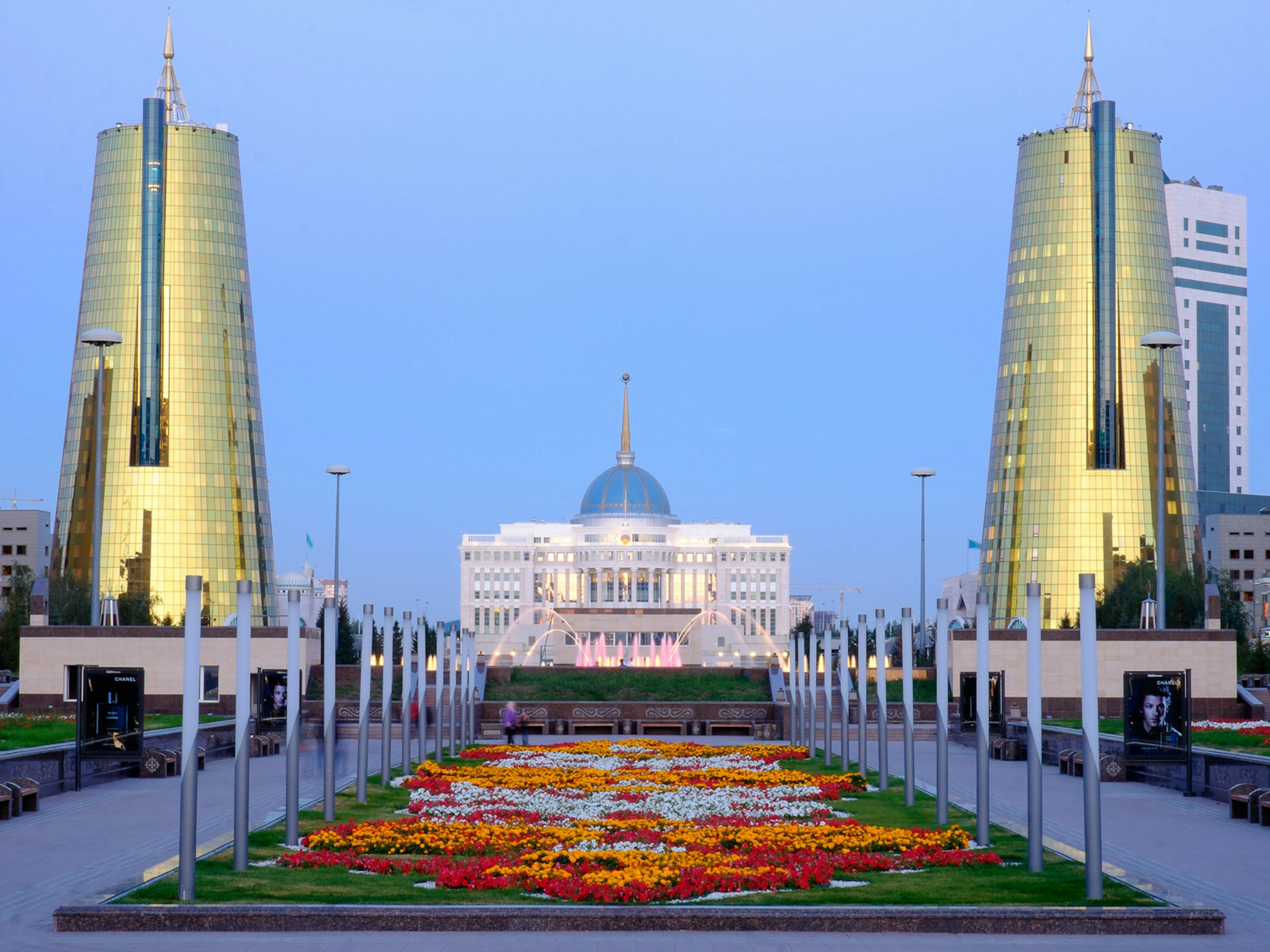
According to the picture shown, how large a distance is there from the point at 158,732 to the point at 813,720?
49.7 feet

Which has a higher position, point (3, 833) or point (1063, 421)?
point (1063, 421)

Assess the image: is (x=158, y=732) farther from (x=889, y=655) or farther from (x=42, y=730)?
(x=889, y=655)

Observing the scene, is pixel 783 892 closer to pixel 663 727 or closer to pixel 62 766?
pixel 62 766

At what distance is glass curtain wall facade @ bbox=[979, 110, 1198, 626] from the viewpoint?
8356 centimetres

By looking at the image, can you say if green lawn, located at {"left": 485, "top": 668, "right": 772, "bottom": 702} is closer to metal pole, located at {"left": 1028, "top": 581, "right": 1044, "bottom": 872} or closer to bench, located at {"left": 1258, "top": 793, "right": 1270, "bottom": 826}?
bench, located at {"left": 1258, "top": 793, "right": 1270, "bottom": 826}

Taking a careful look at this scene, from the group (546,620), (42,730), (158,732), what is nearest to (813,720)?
(158,732)

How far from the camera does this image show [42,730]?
1389 inches

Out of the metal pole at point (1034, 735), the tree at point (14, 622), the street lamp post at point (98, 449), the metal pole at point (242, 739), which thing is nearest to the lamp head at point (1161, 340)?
the street lamp post at point (98, 449)

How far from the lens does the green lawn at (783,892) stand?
1547cm

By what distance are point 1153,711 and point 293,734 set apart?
592 inches

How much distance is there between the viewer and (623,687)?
59281mm

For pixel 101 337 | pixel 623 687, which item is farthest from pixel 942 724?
pixel 623 687

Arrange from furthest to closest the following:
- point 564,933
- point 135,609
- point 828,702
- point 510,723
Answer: point 135,609 → point 510,723 → point 828,702 → point 564,933

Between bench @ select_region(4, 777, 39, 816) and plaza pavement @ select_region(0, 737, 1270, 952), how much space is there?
23 centimetres
